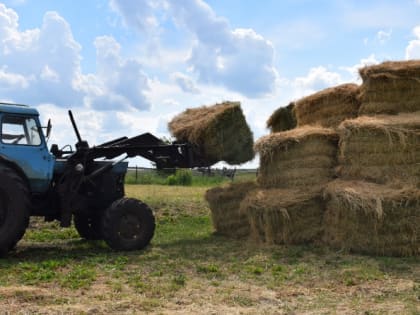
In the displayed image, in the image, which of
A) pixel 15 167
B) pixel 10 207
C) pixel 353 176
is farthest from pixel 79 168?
pixel 353 176

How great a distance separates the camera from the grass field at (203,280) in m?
6.37

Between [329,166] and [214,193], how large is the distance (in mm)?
2795

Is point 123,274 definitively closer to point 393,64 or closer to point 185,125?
point 185,125

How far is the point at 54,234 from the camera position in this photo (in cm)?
1268

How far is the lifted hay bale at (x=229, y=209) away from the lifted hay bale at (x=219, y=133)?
0.79m

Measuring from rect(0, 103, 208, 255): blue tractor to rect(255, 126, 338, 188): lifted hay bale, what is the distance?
59.9 inches

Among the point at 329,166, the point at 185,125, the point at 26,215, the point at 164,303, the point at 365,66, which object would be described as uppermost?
the point at 365,66

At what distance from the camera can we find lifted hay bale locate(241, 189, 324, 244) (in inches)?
412

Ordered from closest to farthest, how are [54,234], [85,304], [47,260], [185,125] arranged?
[85,304] < [47,260] < [185,125] < [54,234]

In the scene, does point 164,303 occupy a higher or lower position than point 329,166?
lower

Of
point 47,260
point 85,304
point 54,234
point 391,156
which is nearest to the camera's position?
point 85,304

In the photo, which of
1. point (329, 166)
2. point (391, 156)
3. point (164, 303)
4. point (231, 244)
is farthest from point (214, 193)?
point (164, 303)

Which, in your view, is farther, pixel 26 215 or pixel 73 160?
pixel 73 160

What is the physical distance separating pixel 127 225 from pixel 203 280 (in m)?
2.89
